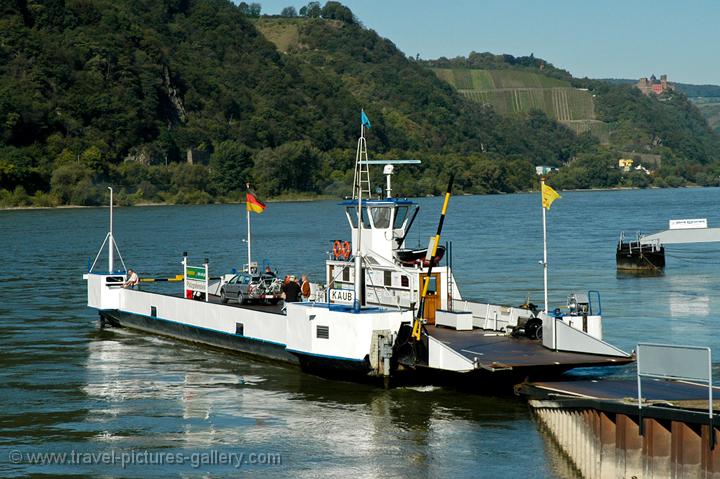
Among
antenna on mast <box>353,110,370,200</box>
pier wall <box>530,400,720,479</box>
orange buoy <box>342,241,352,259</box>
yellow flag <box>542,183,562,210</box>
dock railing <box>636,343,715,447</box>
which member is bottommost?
pier wall <box>530,400,720,479</box>

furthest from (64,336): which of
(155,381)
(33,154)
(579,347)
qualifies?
(33,154)

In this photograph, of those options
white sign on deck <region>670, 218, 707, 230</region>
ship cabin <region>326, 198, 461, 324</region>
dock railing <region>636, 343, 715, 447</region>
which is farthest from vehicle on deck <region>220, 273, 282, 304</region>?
white sign on deck <region>670, 218, 707, 230</region>

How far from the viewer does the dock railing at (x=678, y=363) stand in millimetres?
18844

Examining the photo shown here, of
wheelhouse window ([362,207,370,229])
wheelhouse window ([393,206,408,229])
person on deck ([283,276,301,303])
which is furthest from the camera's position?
person on deck ([283,276,301,303])

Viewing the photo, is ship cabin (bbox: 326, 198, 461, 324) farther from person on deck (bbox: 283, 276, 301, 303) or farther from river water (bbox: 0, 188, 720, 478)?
river water (bbox: 0, 188, 720, 478)

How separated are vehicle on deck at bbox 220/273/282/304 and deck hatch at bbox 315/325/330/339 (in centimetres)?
861

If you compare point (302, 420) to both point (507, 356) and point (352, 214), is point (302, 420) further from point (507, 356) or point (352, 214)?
point (352, 214)

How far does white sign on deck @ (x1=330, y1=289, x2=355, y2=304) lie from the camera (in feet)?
109

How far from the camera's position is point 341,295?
111ft

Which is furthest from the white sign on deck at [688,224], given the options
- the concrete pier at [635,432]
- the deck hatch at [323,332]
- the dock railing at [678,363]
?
the dock railing at [678,363]

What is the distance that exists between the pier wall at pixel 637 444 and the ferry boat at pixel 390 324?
15.1ft

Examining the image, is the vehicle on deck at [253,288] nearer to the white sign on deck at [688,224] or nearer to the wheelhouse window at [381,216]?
the wheelhouse window at [381,216]

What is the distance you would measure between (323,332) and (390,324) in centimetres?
208

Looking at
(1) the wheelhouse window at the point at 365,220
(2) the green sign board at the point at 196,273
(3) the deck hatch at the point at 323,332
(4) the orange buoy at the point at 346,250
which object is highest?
(1) the wheelhouse window at the point at 365,220
